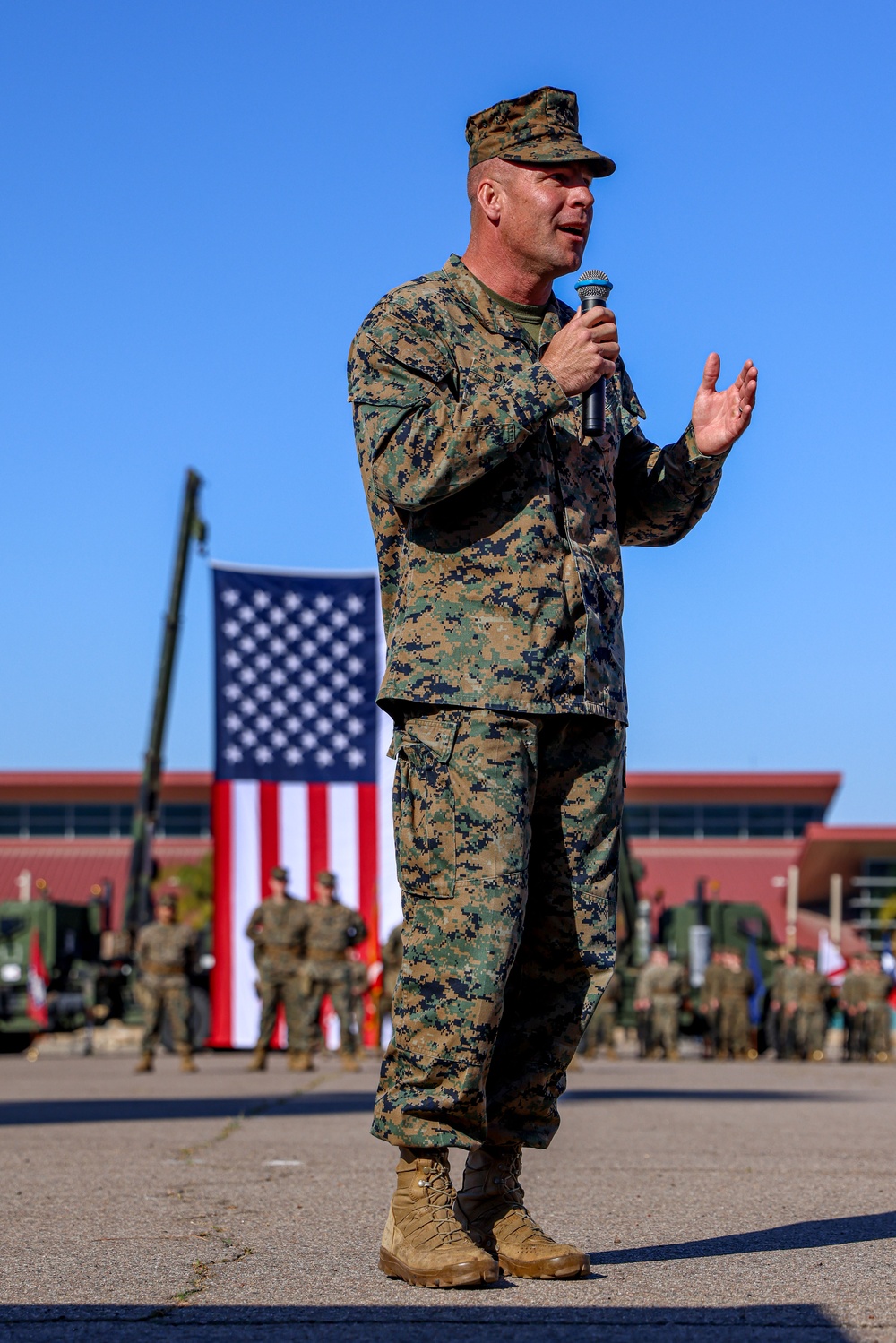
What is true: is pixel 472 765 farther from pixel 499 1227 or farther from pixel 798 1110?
pixel 798 1110

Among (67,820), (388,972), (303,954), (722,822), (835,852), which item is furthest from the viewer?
(722,822)

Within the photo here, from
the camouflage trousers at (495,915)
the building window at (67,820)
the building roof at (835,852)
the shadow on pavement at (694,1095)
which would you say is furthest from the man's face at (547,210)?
the building window at (67,820)

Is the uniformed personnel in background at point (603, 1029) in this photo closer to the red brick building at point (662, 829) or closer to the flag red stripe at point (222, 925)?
the flag red stripe at point (222, 925)

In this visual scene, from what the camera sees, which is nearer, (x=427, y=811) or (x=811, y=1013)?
(x=427, y=811)

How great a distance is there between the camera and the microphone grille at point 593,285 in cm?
335

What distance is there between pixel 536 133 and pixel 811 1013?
22.5m

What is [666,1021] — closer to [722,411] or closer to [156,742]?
[156,742]

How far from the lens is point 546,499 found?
3473 millimetres

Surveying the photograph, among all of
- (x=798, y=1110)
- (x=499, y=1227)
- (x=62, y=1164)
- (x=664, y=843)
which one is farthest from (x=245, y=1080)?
(x=664, y=843)

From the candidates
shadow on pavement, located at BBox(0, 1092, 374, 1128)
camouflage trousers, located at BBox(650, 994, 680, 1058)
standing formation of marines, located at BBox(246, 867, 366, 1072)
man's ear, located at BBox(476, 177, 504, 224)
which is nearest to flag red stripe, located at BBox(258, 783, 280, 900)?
standing formation of marines, located at BBox(246, 867, 366, 1072)

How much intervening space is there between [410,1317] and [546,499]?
1.47 m

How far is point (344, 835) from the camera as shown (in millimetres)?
20109

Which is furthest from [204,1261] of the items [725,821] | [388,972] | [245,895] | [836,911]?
[725,821]

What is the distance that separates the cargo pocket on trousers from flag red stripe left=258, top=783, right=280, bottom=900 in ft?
54.6
